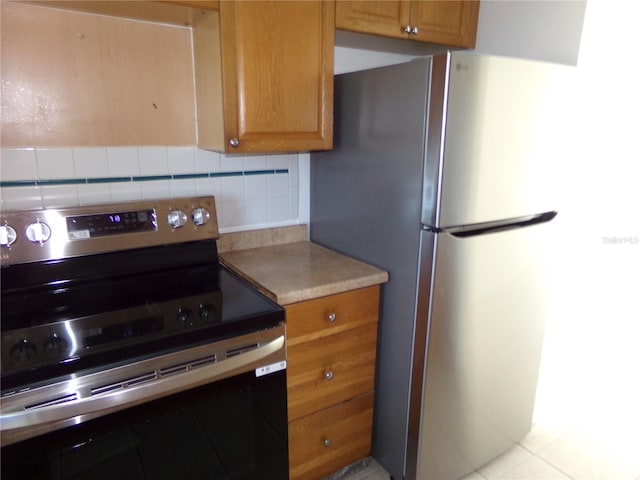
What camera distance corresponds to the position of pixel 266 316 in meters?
1.20

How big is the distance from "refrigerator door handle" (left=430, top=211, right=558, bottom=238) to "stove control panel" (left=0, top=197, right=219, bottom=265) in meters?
0.84

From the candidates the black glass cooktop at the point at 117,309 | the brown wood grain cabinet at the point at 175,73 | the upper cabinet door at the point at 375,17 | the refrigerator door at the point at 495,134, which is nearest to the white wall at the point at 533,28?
the refrigerator door at the point at 495,134

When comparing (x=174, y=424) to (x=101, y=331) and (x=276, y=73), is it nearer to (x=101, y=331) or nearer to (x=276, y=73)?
(x=101, y=331)

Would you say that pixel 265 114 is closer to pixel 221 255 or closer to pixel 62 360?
pixel 221 255

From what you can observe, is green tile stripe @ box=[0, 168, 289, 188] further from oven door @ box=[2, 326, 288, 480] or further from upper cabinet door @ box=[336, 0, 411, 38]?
oven door @ box=[2, 326, 288, 480]

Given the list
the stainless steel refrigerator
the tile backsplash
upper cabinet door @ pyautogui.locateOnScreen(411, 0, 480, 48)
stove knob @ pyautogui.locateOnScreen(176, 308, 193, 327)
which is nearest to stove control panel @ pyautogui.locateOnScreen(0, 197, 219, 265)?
the tile backsplash

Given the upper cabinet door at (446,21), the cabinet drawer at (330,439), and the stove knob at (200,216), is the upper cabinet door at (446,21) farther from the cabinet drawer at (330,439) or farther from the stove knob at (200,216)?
the cabinet drawer at (330,439)

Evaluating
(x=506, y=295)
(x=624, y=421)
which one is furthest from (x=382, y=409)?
(x=624, y=421)

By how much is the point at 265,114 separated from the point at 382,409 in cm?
115

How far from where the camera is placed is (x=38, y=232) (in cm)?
127

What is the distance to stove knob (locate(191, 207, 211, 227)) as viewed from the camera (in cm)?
151

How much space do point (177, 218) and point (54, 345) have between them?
0.60 metres

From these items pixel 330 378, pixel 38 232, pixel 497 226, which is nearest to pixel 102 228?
pixel 38 232

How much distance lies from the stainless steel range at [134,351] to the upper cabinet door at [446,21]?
3.41 feet
